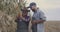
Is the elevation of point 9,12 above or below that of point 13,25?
above

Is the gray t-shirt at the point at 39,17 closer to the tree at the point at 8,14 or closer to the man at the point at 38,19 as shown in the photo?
the man at the point at 38,19

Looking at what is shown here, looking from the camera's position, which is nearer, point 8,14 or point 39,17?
point 39,17

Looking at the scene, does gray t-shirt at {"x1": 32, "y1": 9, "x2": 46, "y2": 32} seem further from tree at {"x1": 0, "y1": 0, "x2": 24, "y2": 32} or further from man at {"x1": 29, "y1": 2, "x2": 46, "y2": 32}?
tree at {"x1": 0, "y1": 0, "x2": 24, "y2": 32}

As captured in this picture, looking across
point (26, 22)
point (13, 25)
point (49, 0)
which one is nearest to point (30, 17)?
point (26, 22)

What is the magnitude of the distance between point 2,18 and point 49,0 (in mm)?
6035

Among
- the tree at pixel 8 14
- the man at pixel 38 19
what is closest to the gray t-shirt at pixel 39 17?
the man at pixel 38 19

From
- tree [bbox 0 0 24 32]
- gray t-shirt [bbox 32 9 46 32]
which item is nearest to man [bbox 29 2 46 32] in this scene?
gray t-shirt [bbox 32 9 46 32]

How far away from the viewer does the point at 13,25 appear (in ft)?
16.4

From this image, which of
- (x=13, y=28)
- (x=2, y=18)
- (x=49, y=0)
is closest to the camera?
(x=2, y=18)

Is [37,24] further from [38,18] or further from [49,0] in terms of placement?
[49,0]

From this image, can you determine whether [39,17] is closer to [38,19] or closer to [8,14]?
[38,19]

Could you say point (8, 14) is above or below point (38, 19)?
above

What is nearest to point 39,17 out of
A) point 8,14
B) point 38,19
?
point 38,19

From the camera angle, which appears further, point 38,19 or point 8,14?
point 8,14
